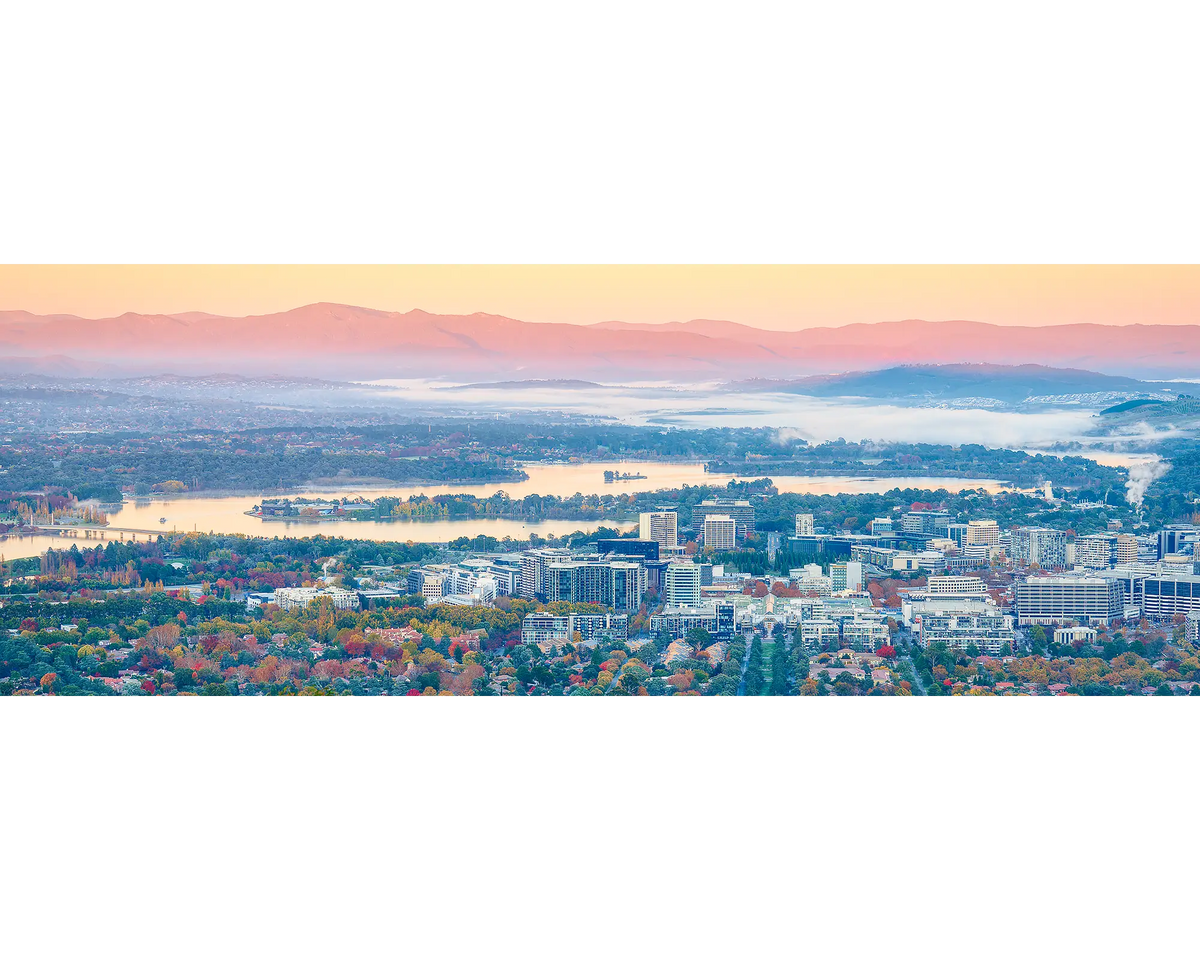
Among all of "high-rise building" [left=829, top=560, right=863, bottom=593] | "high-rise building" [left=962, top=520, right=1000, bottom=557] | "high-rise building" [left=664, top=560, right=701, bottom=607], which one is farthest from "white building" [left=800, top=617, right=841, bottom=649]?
"high-rise building" [left=962, top=520, right=1000, bottom=557]

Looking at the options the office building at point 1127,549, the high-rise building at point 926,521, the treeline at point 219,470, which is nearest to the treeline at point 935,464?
the high-rise building at point 926,521

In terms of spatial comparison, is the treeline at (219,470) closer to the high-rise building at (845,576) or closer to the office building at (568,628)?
the office building at (568,628)

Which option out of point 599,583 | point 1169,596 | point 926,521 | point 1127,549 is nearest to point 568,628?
point 599,583
